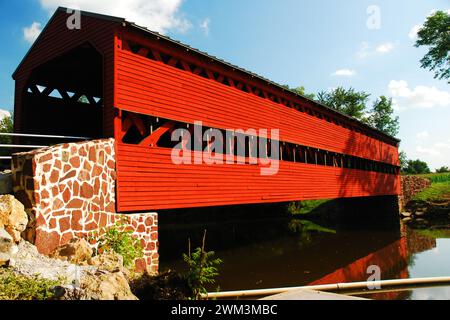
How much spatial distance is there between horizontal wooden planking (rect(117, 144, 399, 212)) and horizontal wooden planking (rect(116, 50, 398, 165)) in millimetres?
1284

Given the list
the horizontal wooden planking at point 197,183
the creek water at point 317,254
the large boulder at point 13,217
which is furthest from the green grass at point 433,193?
the large boulder at point 13,217

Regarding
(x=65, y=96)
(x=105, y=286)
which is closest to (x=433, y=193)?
(x=65, y=96)

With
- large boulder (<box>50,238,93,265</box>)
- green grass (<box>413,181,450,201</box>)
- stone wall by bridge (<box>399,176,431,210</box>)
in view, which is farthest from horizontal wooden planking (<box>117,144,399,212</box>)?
green grass (<box>413,181,450,201</box>)

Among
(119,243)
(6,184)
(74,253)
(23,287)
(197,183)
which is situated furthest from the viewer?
(197,183)

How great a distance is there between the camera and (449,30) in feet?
94.5

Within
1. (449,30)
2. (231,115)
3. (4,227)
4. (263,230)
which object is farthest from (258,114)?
(449,30)

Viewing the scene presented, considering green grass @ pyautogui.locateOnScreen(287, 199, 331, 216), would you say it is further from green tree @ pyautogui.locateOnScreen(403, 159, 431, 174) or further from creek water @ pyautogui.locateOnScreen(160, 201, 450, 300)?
green tree @ pyautogui.locateOnScreen(403, 159, 431, 174)

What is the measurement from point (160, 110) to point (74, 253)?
15.1 feet

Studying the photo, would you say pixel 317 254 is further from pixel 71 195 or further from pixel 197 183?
pixel 71 195

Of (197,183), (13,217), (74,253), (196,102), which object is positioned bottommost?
(74,253)

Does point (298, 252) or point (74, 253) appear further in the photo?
point (298, 252)

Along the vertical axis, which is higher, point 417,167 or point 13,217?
point 417,167

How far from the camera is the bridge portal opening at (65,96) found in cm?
1206

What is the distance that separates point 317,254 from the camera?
15055 mm
